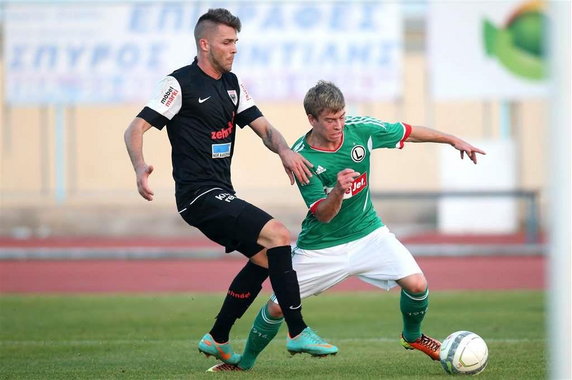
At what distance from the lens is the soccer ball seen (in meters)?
6.80

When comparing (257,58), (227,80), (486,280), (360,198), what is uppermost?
(257,58)

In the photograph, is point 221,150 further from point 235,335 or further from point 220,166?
point 235,335

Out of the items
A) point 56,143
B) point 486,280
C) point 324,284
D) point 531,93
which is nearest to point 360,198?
point 324,284

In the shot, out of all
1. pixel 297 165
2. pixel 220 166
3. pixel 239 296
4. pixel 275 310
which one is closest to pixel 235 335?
pixel 239 296

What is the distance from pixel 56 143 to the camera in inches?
1039

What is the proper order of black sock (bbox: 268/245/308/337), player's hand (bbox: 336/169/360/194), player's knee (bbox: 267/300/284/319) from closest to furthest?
player's hand (bbox: 336/169/360/194)
black sock (bbox: 268/245/308/337)
player's knee (bbox: 267/300/284/319)

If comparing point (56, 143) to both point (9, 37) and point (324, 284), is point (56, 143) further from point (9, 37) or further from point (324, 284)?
point (324, 284)

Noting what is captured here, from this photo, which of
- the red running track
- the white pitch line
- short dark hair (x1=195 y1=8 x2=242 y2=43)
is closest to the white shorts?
short dark hair (x1=195 y1=8 x2=242 y2=43)

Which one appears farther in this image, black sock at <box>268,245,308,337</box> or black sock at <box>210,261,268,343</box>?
black sock at <box>210,261,268,343</box>

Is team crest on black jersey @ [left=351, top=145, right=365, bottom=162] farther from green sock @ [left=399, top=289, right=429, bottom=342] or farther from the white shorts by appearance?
green sock @ [left=399, top=289, right=429, bottom=342]

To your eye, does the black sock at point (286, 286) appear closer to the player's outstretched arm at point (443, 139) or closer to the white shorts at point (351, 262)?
the white shorts at point (351, 262)

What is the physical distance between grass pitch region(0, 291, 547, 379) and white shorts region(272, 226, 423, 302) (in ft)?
2.04

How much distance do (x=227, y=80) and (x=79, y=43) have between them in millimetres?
16633

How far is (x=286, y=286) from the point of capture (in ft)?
22.3
